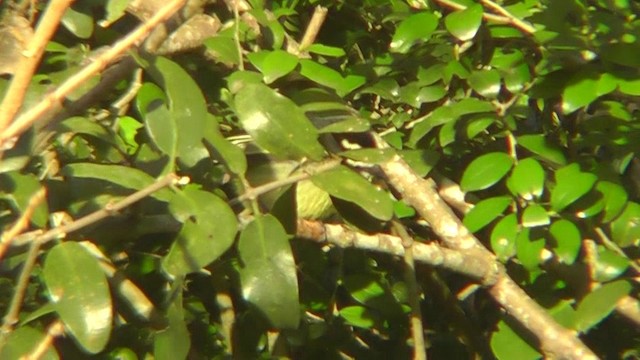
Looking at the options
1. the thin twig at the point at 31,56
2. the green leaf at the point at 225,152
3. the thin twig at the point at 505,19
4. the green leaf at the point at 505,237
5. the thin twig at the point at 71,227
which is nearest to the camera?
the thin twig at the point at 31,56

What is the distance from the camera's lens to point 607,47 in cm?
144

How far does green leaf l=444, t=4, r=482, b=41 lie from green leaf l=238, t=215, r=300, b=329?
1.44 feet

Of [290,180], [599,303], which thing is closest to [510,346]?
[599,303]

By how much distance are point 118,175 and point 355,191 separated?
23cm

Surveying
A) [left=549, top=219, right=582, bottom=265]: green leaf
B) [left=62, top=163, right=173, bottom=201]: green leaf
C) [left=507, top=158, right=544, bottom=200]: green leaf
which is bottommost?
[left=549, top=219, right=582, bottom=265]: green leaf

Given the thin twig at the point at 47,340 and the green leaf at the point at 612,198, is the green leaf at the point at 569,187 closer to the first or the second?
the green leaf at the point at 612,198

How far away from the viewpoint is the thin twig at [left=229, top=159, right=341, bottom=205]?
1.17 meters

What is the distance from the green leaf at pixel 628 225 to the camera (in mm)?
1472

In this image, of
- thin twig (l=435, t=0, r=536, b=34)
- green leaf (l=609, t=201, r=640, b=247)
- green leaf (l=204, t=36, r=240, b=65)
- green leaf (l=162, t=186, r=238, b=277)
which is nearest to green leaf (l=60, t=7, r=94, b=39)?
green leaf (l=204, t=36, r=240, b=65)

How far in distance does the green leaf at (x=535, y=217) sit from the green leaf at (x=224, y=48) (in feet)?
1.27

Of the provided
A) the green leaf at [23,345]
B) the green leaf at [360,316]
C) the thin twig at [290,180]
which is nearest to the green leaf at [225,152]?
the thin twig at [290,180]

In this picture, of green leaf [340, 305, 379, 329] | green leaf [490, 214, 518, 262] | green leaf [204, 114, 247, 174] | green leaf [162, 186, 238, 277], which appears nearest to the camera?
green leaf [162, 186, 238, 277]

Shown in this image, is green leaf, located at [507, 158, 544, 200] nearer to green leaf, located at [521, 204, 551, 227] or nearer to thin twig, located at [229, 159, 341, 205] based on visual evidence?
green leaf, located at [521, 204, 551, 227]

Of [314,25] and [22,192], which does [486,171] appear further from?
[22,192]
